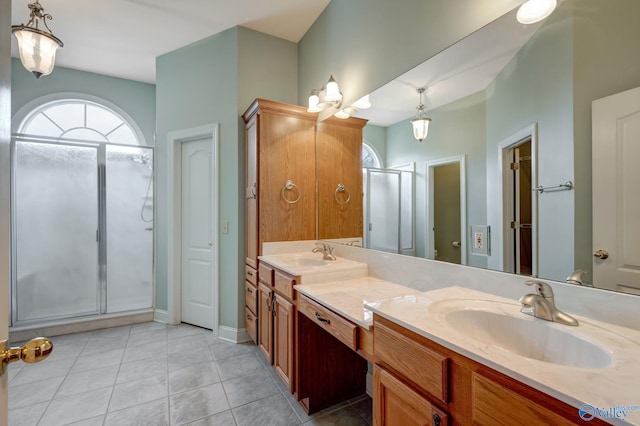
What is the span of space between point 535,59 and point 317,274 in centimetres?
145

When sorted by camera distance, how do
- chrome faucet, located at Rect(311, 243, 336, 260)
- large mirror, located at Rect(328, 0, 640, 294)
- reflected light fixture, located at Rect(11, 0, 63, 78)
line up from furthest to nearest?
chrome faucet, located at Rect(311, 243, 336, 260), reflected light fixture, located at Rect(11, 0, 63, 78), large mirror, located at Rect(328, 0, 640, 294)

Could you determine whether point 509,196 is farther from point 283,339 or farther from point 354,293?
point 283,339

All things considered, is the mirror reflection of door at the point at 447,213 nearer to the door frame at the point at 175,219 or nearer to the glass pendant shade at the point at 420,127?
the glass pendant shade at the point at 420,127

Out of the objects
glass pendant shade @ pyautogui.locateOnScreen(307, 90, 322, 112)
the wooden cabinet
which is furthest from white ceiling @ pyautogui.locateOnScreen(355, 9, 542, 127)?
glass pendant shade @ pyautogui.locateOnScreen(307, 90, 322, 112)

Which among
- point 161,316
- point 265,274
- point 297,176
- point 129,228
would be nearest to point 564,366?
point 265,274

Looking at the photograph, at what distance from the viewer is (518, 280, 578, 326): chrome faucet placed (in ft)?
2.82

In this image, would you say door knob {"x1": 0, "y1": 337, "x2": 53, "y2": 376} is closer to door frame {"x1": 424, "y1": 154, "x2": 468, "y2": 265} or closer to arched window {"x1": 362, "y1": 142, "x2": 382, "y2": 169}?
door frame {"x1": 424, "y1": 154, "x2": 468, "y2": 265}

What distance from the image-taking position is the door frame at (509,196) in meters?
1.07

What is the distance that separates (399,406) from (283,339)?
1.08 metres

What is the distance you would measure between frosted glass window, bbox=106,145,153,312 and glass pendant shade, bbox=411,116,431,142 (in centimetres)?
308

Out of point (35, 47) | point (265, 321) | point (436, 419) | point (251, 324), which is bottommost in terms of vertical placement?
point (251, 324)

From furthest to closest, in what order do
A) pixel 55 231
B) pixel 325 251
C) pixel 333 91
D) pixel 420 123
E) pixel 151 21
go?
1. pixel 55 231
2. pixel 151 21
3. pixel 325 251
4. pixel 333 91
5. pixel 420 123

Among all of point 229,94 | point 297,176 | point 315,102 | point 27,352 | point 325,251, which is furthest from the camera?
point 229,94

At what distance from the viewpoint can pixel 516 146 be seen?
1.14 meters
